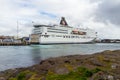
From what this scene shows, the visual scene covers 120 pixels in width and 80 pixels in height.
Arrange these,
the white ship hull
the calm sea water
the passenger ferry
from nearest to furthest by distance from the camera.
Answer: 1. the calm sea water
2. the white ship hull
3. the passenger ferry

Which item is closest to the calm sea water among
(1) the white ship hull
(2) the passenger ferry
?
(1) the white ship hull

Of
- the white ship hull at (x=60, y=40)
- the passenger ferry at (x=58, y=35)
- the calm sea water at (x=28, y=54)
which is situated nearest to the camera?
the calm sea water at (x=28, y=54)

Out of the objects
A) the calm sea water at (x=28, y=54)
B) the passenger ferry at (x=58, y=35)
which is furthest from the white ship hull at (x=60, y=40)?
the calm sea water at (x=28, y=54)

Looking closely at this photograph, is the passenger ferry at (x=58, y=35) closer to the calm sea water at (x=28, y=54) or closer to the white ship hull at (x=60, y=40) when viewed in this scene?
the white ship hull at (x=60, y=40)

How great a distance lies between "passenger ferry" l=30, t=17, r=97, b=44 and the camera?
358 ft

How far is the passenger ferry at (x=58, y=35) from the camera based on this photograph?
109 meters

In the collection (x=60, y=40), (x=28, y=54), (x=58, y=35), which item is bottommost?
(x=28, y=54)

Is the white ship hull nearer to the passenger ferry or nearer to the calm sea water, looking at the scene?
the passenger ferry

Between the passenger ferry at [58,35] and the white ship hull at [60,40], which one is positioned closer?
the white ship hull at [60,40]

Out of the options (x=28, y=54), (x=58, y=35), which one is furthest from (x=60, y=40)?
(x=28, y=54)

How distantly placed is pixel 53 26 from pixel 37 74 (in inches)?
4147

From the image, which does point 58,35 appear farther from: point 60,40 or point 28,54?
point 28,54

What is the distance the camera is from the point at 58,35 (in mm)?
114438

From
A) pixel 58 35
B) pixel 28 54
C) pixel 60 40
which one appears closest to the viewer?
pixel 28 54
